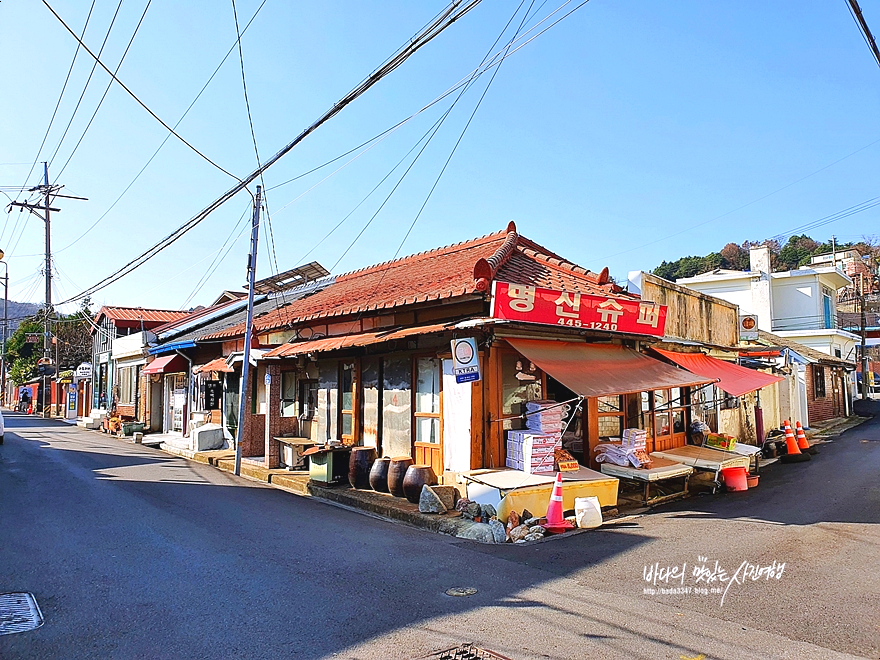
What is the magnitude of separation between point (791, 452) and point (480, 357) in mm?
11074

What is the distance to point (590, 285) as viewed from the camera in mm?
12953

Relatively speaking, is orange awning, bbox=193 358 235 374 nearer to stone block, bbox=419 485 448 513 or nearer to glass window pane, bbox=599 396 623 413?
stone block, bbox=419 485 448 513

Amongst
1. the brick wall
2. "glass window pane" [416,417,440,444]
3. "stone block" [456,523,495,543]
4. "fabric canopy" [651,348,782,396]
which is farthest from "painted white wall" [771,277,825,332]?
"stone block" [456,523,495,543]

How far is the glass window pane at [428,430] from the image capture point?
1144 cm

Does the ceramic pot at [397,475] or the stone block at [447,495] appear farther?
the ceramic pot at [397,475]

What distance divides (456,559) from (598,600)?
208cm

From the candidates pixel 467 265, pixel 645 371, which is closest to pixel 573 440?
pixel 645 371

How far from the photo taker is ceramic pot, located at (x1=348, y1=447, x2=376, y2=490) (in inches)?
482

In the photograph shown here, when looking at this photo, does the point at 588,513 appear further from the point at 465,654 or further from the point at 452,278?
the point at 452,278

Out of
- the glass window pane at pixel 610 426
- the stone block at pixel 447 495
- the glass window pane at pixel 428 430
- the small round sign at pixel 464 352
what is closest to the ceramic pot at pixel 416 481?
the stone block at pixel 447 495

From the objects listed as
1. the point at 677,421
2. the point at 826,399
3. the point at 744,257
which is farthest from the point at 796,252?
the point at 677,421

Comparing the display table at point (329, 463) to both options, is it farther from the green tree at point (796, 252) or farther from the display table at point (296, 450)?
the green tree at point (796, 252)

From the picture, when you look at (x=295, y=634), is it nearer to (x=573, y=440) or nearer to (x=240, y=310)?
(x=573, y=440)

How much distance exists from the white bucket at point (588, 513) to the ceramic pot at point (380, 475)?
152 inches
